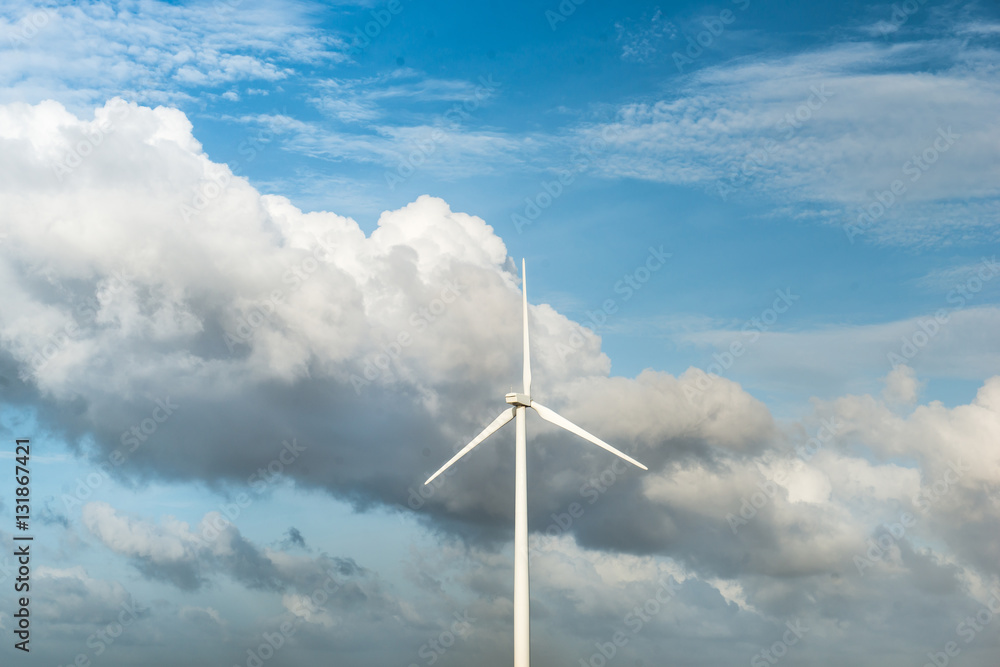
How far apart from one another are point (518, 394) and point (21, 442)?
3969cm

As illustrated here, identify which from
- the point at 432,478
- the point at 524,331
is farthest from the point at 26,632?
the point at 524,331

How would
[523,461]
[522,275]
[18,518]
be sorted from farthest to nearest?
[522,275] < [523,461] < [18,518]

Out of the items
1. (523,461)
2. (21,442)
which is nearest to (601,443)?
(523,461)

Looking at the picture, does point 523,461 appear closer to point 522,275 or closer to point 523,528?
point 523,528

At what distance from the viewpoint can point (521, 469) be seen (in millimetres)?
94188

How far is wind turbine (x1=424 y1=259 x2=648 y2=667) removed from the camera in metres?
91.2

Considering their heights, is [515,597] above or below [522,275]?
below

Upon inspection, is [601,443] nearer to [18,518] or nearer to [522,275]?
[522,275]

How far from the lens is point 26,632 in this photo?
9250 cm

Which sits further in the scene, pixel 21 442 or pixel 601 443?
pixel 601 443

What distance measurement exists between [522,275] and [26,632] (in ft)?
166

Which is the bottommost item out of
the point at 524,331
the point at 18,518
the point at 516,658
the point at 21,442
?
the point at 516,658

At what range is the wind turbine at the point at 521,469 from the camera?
9125 cm

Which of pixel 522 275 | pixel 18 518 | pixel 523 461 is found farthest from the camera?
pixel 522 275
